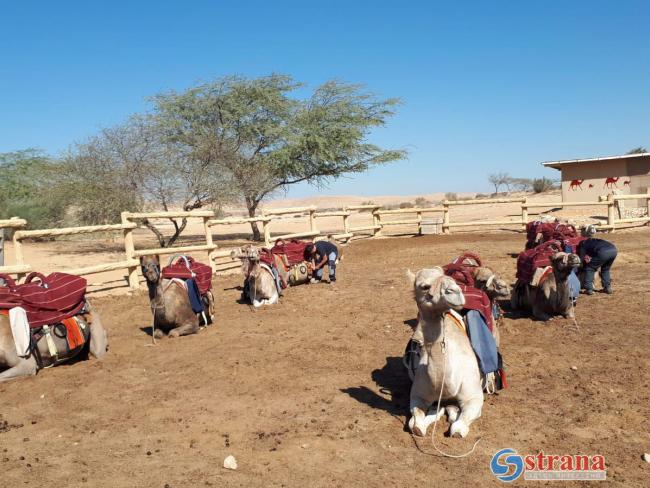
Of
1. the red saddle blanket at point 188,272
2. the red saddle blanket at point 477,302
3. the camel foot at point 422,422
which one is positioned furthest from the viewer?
the red saddle blanket at point 188,272

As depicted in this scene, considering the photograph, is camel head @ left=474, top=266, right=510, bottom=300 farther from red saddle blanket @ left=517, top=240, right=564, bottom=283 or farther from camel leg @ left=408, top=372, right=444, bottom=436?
red saddle blanket @ left=517, top=240, right=564, bottom=283

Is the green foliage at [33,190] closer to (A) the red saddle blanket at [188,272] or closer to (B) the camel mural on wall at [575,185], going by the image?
(A) the red saddle blanket at [188,272]

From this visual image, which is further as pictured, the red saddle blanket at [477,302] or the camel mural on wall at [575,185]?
the camel mural on wall at [575,185]

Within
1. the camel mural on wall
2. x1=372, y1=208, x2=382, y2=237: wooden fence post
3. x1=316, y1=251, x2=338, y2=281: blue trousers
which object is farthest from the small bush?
x1=316, y1=251, x2=338, y2=281: blue trousers

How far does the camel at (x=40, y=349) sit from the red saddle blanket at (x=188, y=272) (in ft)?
4.30

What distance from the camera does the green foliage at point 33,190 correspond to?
898 inches

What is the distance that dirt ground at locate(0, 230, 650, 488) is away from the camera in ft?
14.4

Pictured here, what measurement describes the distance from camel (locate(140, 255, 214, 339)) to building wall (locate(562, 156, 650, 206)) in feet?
81.5

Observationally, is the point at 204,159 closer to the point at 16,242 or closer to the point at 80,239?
the point at 80,239

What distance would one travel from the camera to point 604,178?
2912cm

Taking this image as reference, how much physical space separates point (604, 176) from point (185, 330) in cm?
2585

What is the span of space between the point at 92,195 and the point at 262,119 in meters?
8.78

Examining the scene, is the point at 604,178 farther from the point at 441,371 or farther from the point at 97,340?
the point at 441,371
